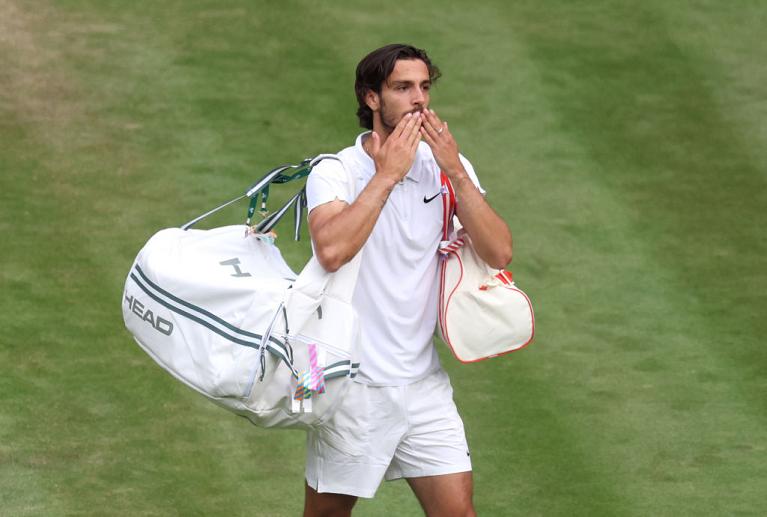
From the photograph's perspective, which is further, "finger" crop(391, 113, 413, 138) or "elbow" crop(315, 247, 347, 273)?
"finger" crop(391, 113, 413, 138)

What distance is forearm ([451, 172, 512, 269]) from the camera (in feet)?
19.6

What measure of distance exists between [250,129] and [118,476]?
3.66 metres

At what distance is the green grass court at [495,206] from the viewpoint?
791cm

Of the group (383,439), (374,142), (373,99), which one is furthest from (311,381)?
(373,99)

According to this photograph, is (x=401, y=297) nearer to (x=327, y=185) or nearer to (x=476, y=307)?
(x=476, y=307)

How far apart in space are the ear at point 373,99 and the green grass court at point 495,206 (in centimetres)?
236

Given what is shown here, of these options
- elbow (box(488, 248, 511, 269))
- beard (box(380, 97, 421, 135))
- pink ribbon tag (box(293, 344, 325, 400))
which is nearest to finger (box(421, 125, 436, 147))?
beard (box(380, 97, 421, 135))

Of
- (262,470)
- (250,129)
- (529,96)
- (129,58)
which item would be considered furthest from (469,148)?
(262,470)

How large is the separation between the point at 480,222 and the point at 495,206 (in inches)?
166

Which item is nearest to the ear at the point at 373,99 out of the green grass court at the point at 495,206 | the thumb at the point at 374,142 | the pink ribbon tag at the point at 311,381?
the thumb at the point at 374,142

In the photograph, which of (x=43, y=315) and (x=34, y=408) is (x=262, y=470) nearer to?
(x=34, y=408)

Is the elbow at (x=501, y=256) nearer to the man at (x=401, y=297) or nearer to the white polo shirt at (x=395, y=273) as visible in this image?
the man at (x=401, y=297)

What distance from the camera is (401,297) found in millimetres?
6113

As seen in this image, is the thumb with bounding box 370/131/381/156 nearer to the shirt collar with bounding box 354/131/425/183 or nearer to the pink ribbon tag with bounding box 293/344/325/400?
the shirt collar with bounding box 354/131/425/183
